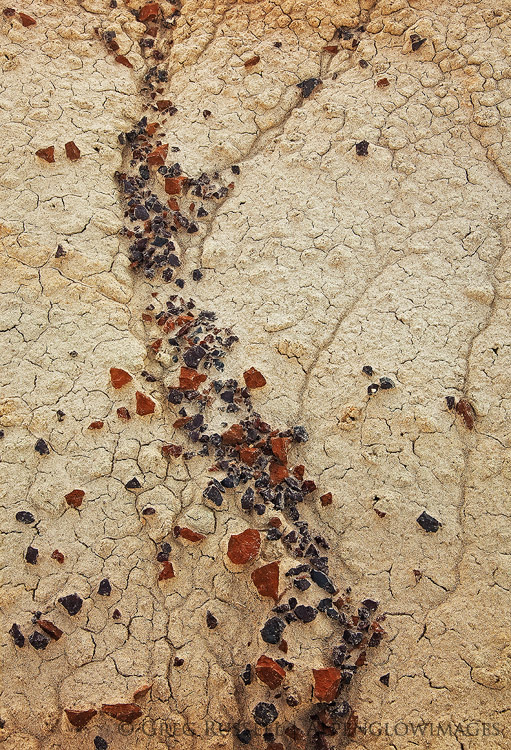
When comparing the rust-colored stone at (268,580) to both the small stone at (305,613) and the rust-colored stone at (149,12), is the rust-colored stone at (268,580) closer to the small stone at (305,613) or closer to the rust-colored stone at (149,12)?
the small stone at (305,613)

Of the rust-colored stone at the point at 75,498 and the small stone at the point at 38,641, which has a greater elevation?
the rust-colored stone at the point at 75,498

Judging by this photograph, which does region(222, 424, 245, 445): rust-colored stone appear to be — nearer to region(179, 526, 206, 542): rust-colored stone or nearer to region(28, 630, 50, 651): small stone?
region(179, 526, 206, 542): rust-colored stone

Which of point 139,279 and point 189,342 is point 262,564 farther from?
point 139,279

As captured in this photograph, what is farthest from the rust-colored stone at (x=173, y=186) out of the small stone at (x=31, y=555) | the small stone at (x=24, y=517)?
the small stone at (x=31, y=555)

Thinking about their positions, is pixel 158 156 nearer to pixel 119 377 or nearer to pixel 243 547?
pixel 119 377

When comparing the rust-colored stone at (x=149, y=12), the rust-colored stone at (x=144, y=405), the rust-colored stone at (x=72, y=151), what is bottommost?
the rust-colored stone at (x=144, y=405)

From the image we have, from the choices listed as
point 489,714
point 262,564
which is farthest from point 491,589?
point 262,564
